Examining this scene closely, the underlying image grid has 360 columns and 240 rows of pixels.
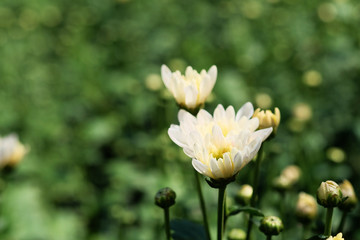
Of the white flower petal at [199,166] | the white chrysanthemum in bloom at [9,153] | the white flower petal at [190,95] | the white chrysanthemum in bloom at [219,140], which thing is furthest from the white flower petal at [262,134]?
the white chrysanthemum in bloom at [9,153]

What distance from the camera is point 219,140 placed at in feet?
3.17

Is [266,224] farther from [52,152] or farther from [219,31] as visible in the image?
[219,31]

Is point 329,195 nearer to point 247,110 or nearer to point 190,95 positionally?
point 247,110

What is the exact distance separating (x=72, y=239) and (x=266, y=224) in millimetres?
1581

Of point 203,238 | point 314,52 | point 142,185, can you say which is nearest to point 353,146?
point 314,52

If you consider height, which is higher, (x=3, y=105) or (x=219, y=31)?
(x=219, y=31)

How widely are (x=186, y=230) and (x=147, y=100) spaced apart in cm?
180

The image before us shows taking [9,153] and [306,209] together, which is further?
[9,153]

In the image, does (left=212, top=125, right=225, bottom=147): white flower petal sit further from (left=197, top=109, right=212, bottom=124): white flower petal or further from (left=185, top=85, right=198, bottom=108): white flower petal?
(left=185, top=85, right=198, bottom=108): white flower petal

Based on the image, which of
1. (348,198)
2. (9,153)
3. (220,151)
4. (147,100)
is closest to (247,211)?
(220,151)

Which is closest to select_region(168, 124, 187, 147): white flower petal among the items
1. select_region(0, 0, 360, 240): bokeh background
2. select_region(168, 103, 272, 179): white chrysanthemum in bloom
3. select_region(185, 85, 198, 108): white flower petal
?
select_region(168, 103, 272, 179): white chrysanthemum in bloom

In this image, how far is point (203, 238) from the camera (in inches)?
45.5

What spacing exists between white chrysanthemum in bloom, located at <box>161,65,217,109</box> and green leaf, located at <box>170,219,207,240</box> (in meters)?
0.30

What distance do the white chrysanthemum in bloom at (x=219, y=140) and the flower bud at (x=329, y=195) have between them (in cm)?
17
